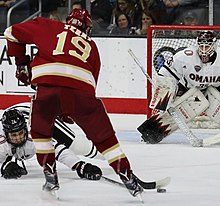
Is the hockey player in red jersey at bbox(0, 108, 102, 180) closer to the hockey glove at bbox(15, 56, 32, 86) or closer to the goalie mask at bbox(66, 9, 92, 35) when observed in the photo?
the hockey glove at bbox(15, 56, 32, 86)

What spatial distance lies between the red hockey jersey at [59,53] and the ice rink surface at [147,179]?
0.47m

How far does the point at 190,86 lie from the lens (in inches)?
227

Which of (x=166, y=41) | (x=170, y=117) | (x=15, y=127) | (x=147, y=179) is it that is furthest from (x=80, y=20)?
(x=166, y=41)

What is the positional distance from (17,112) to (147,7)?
342cm

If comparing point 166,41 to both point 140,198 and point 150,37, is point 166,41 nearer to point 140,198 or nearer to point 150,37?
point 150,37

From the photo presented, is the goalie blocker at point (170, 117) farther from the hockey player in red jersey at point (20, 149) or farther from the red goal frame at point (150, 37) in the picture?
the hockey player in red jersey at point (20, 149)

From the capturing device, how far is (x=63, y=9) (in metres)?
7.60

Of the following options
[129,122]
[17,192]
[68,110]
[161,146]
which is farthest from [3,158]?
[129,122]

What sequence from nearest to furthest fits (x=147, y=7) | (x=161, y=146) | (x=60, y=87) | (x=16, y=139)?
(x=60, y=87), (x=16, y=139), (x=161, y=146), (x=147, y=7)

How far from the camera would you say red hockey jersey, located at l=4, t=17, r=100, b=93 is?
357cm

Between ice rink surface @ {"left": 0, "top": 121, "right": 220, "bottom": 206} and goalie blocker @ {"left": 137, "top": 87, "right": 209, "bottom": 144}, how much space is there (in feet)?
0.61

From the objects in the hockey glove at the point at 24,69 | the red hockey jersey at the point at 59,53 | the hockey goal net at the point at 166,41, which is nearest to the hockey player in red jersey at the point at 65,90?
the red hockey jersey at the point at 59,53

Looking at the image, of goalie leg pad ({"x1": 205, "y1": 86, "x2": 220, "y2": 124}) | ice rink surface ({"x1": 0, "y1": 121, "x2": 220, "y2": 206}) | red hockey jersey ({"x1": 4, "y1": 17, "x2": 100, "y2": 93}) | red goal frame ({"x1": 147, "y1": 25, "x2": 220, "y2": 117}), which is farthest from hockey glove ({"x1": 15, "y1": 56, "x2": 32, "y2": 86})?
red goal frame ({"x1": 147, "y1": 25, "x2": 220, "y2": 117})

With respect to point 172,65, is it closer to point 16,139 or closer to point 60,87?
point 16,139
